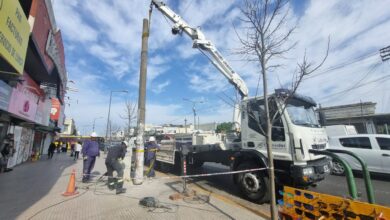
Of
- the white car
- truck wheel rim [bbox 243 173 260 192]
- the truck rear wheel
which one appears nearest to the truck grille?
the truck rear wheel

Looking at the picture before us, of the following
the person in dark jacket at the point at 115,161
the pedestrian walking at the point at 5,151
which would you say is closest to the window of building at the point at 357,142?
the person in dark jacket at the point at 115,161

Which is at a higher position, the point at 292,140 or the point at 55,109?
the point at 55,109

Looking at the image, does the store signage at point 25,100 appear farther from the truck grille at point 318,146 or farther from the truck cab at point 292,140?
the truck grille at point 318,146

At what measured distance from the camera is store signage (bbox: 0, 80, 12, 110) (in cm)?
799

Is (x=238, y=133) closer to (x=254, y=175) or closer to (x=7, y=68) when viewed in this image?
(x=254, y=175)

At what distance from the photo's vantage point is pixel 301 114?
6.07 meters

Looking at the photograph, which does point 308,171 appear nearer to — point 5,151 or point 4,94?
point 4,94

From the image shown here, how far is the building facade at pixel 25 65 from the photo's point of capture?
12.0 ft

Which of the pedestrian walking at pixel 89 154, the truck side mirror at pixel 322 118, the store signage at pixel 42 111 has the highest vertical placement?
the store signage at pixel 42 111

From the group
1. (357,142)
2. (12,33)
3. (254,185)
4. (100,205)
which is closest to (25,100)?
(100,205)

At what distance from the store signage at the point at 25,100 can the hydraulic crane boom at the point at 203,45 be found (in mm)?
8160

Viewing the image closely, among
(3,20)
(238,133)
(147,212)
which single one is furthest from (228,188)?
(3,20)

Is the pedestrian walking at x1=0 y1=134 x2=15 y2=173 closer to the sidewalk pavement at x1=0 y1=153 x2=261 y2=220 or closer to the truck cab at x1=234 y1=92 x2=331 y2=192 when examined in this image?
the sidewalk pavement at x1=0 y1=153 x2=261 y2=220

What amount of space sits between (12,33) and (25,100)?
9.26m
